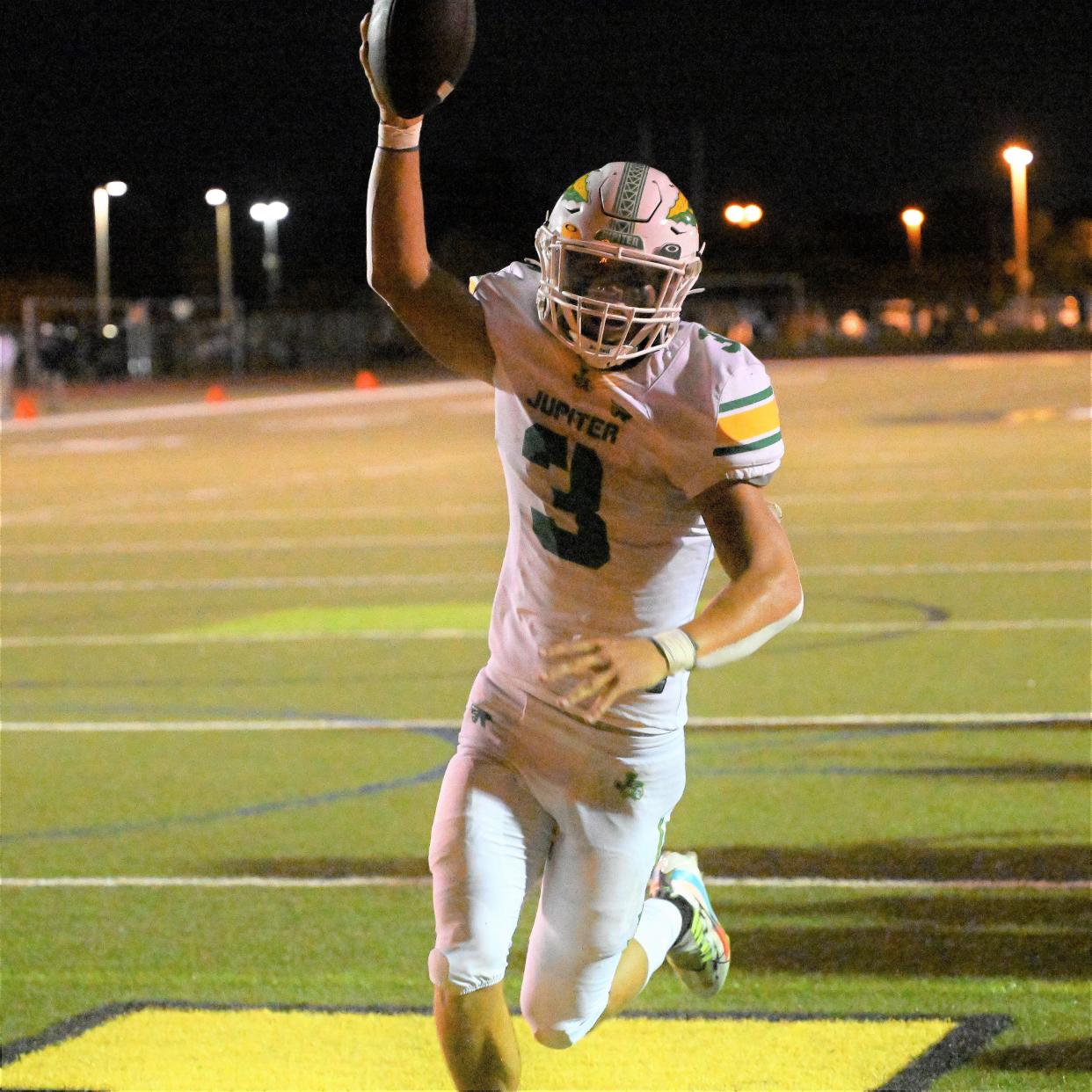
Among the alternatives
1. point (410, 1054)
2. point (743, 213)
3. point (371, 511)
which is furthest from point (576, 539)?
point (743, 213)

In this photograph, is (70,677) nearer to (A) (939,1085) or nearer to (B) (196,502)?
(A) (939,1085)

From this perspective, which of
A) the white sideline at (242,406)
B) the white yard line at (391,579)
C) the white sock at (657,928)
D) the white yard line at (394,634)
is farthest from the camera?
the white sideline at (242,406)

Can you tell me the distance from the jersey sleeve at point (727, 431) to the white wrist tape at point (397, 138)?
31.4 inches

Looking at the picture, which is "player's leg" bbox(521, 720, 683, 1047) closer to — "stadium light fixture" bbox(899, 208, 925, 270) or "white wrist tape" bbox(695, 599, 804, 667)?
"white wrist tape" bbox(695, 599, 804, 667)

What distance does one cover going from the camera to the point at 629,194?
3965 millimetres

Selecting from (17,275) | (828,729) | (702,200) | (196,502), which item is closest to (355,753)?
(828,729)

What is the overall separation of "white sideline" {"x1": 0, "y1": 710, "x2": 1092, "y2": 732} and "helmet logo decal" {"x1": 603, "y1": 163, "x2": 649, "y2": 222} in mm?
4795

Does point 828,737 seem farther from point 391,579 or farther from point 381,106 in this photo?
point 391,579

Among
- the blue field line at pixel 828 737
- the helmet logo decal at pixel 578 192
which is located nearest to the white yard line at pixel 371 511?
the blue field line at pixel 828 737

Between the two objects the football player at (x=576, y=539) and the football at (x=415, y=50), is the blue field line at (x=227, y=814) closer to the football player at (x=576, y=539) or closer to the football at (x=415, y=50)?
the football player at (x=576, y=539)

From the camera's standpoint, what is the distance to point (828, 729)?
8.34m

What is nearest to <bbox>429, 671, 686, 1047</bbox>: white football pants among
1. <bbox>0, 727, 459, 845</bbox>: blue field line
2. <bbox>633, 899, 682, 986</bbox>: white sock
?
<bbox>633, 899, 682, 986</bbox>: white sock

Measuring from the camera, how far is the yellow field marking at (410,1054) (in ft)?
15.0

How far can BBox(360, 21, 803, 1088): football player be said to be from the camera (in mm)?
3900
